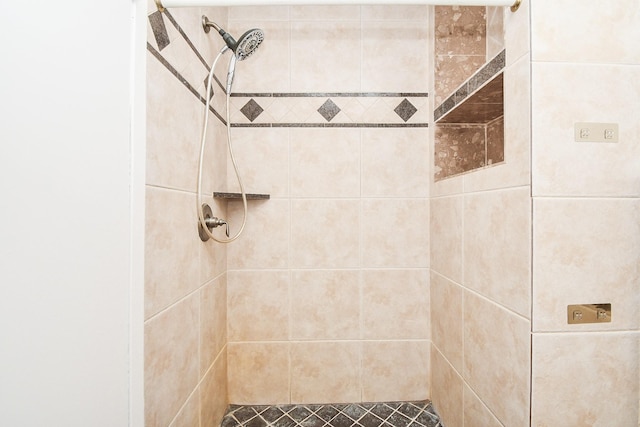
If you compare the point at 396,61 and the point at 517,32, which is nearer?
the point at 517,32

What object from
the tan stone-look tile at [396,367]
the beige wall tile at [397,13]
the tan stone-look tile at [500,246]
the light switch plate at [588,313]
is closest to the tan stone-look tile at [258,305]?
the tan stone-look tile at [396,367]

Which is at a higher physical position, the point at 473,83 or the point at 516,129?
the point at 473,83

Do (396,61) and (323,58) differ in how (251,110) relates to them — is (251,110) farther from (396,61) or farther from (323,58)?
(396,61)

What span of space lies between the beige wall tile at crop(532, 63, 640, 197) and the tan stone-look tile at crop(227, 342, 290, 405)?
3.77 ft

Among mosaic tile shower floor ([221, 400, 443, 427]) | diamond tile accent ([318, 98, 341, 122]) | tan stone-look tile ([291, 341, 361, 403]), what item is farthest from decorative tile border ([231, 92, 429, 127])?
mosaic tile shower floor ([221, 400, 443, 427])

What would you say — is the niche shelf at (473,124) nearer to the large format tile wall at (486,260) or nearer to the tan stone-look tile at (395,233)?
the large format tile wall at (486,260)

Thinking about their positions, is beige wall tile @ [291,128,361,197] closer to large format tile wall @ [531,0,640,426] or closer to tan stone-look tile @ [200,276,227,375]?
tan stone-look tile @ [200,276,227,375]

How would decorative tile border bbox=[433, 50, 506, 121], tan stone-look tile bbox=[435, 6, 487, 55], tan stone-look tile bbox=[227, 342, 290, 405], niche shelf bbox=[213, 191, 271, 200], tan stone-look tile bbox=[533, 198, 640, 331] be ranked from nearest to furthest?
tan stone-look tile bbox=[533, 198, 640, 331], decorative tile border bbox=[433, 50, 506, 121], tan stone-look tile bbox=[435, 6, 487, 55], niche shelf bbox=[213, 191, 271, 200], tan stone-look tile bbox=[227, 342, 290, 405]

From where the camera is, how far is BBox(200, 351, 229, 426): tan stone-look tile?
1.01 meters

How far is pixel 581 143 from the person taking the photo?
68 cm

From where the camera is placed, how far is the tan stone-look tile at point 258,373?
1.28 m

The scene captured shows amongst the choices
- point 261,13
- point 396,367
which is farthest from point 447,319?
point 261,13

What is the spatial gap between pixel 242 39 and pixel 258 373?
4.38 ft

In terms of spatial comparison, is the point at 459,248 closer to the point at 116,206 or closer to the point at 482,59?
the point at 482,59
